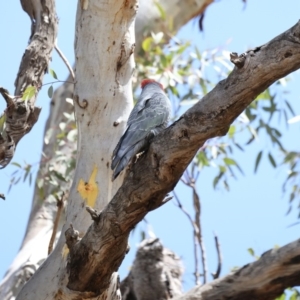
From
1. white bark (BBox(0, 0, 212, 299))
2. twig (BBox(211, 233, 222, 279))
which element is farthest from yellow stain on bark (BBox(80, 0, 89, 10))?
white bark (BBox(0, 0, 212, 299))

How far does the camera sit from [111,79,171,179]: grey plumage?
206 cm

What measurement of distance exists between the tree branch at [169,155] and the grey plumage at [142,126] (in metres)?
0.13

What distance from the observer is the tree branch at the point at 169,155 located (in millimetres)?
1724

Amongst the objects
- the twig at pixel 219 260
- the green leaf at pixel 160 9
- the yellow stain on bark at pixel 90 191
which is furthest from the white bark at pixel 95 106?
the green leaf at pixel 160 9

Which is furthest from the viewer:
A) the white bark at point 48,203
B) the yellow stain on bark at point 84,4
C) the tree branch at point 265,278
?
the white bark at point 48,203

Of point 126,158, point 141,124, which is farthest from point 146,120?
point 126,158

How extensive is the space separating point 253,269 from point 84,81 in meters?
0.86

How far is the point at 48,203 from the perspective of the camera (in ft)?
13.6

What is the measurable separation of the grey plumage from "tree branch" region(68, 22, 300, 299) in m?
0.13

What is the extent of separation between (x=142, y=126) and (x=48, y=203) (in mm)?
2067

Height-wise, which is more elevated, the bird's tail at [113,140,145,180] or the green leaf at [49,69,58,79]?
the green leaf at [49,69,58,79]

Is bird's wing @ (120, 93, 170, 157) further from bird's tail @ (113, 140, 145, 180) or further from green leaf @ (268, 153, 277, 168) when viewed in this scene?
green leaf @ (268, 153, 277, 168)

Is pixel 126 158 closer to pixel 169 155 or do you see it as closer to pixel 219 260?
pixel 169 155

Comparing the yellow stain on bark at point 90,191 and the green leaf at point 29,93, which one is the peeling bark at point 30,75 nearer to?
the green leaf at point 29,93
